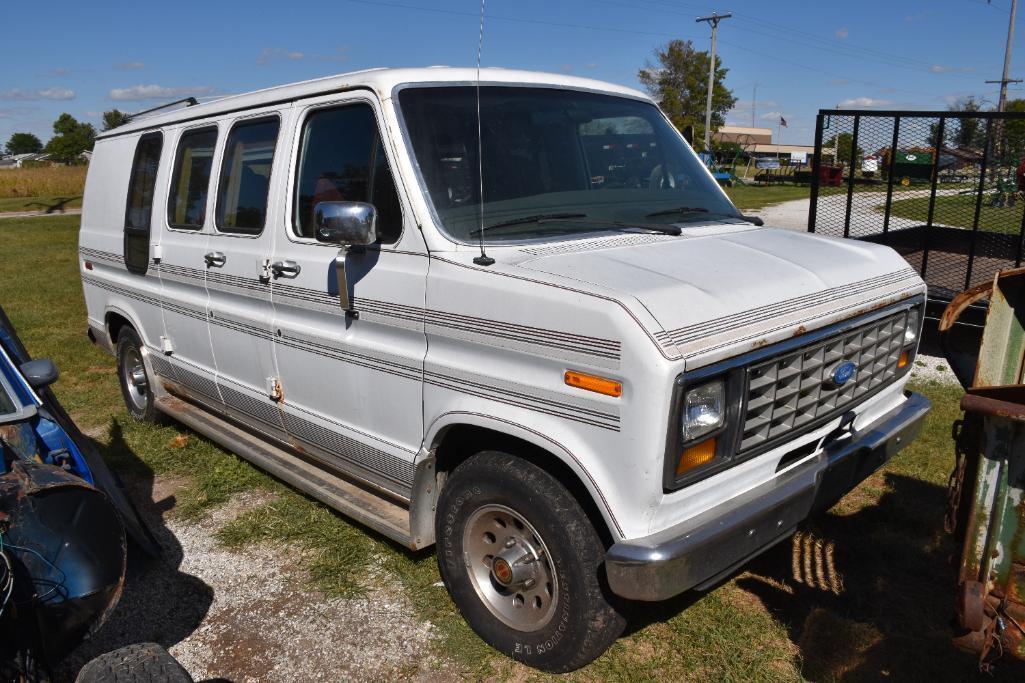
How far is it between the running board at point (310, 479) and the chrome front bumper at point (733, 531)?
128cm

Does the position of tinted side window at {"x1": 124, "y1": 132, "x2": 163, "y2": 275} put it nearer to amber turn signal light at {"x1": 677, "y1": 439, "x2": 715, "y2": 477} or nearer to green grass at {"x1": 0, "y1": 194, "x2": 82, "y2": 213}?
amber turn signal light at {"x1": 677, "y1": 439, "x2": 715, "y2": 477}

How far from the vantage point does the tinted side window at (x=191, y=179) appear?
4.88m

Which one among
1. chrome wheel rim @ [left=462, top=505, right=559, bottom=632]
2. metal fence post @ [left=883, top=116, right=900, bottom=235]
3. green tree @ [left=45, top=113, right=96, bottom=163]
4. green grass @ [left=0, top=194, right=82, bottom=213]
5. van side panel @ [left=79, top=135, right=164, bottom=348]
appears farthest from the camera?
green tree @ [left=45, top=113, right=96, bottom=163]

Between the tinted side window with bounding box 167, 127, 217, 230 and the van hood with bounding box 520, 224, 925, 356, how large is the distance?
2.57 metres

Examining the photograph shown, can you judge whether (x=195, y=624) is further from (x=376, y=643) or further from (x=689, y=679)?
(x=689, y=679)

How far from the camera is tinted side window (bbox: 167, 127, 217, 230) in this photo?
488 cm

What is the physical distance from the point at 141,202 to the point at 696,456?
4.46 meters

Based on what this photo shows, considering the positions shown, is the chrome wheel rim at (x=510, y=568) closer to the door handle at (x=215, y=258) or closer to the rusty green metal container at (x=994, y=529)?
the rusty green metal container at (x=994, y=529)

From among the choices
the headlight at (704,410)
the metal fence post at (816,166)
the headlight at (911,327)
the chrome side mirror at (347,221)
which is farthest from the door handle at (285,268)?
the metal fence post at (816,166)

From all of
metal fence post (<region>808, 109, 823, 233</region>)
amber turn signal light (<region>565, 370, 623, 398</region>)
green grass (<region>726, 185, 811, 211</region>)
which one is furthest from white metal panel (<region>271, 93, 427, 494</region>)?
green grass (<region>726, 185, 811, 211</region>)

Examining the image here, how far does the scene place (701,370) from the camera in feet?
8.79

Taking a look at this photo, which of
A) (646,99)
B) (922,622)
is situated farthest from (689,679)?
(646,99)

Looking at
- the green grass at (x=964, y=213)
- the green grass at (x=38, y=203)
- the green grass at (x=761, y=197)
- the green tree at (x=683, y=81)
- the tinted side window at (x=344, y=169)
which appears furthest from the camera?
the green tree at (x=683, y=81)

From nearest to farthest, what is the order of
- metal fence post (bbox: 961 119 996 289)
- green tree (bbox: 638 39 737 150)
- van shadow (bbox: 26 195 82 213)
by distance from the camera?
metal fence post (bbox: 961 119 996 289) → van shadow (bbox: 26 195 82 213) → green tree (bbox: 638 39 737 150)
